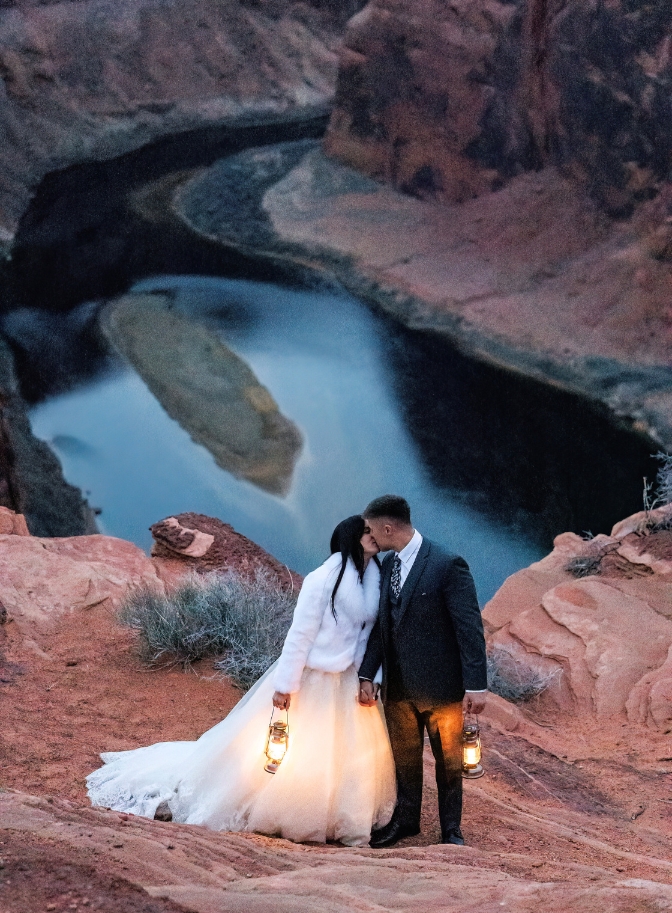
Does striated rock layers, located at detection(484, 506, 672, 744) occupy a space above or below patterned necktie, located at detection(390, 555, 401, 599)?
below

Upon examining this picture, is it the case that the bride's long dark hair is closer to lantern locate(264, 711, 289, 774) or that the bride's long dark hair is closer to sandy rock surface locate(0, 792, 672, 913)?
lantern locate(264, 711, 289, 774)

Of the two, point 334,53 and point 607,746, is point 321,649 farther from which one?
point 334,53

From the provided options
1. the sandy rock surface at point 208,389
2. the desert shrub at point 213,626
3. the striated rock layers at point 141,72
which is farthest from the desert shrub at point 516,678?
the striated rock layers at point 141,72

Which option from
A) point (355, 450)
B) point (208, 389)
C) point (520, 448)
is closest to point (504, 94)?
point (208, 389)

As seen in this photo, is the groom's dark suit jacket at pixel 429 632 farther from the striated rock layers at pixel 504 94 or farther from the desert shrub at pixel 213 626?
the striated rock layers at pixel 504 94

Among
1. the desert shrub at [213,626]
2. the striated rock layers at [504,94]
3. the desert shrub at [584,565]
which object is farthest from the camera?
the striated rock layers at [504,94]

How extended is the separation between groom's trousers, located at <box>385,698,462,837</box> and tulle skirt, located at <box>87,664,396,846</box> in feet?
0.17

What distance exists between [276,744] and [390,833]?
0.61 metres

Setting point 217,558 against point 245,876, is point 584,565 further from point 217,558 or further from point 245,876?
point 245,876

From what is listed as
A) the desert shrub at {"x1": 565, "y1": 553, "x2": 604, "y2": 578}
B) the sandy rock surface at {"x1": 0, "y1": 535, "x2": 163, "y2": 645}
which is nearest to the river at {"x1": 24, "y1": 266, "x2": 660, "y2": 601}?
the desert shrub at {"x1": 565, "y1": 553, "x2": 604, "y2": 578}

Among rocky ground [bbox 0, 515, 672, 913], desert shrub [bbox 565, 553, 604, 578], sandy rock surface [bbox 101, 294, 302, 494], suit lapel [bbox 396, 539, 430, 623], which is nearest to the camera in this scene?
rocky ground [bbox 0, 515, 672, 913]

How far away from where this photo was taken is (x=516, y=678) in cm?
773

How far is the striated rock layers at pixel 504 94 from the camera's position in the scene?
20.3 m

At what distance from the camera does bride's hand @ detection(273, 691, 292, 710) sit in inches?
163
